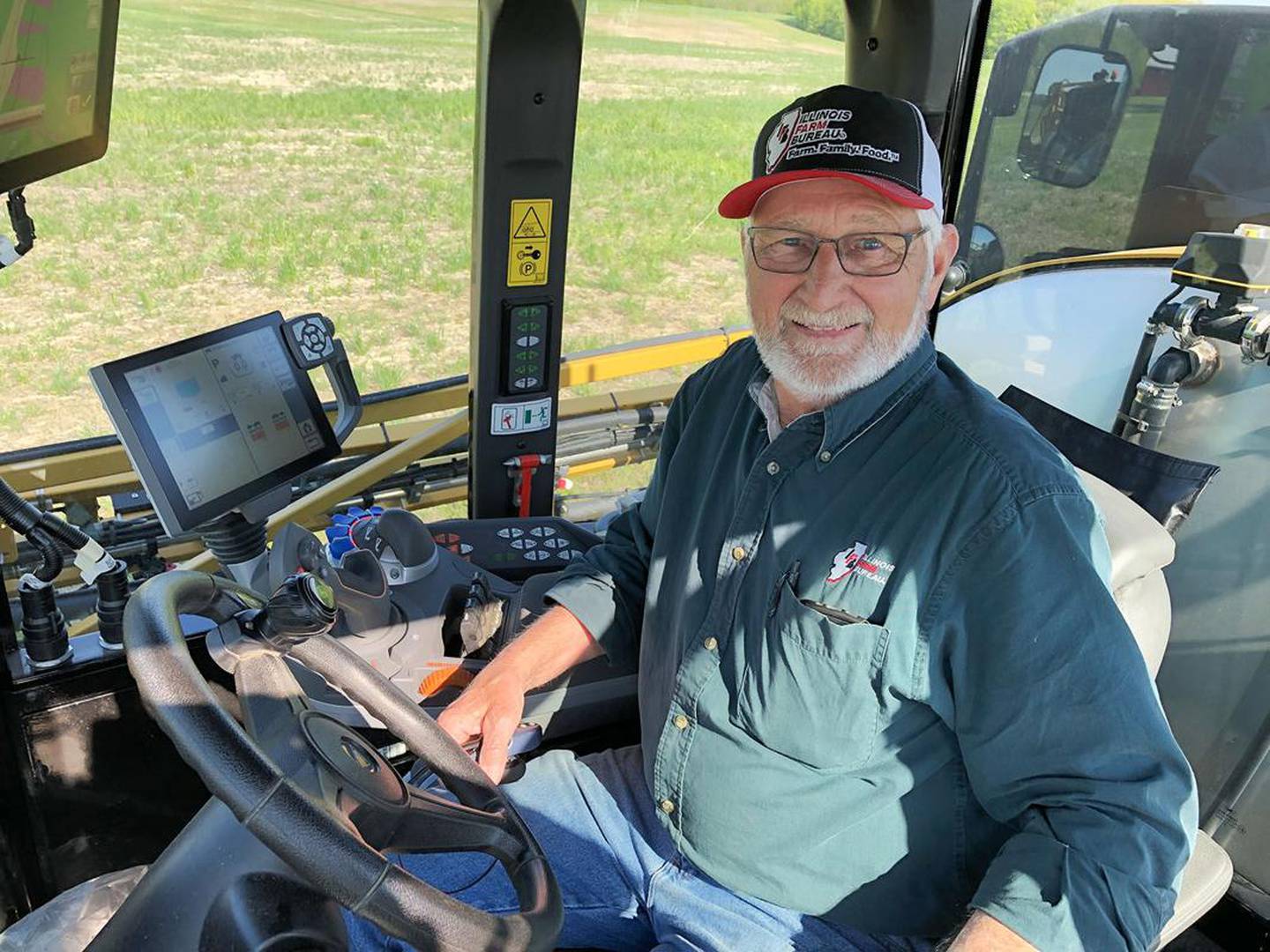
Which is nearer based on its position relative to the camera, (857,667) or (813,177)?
(857,667)

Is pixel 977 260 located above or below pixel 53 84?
below

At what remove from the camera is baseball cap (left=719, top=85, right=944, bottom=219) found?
1.63 m

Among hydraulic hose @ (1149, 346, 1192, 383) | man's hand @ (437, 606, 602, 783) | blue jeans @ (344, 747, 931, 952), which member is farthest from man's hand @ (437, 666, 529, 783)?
hydraulic hose @ (1149, 346, 1192, 383)

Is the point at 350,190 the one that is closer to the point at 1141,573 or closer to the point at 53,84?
the point at 53,84

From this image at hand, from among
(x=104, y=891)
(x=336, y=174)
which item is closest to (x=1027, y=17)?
(x=104, y=891)

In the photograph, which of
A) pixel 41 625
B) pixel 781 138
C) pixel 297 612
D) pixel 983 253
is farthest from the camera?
pixel 983 253

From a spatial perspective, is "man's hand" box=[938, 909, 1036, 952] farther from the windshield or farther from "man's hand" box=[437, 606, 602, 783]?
the windshield

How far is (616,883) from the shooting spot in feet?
5.65

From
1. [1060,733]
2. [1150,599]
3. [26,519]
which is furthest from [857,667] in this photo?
[26,519]

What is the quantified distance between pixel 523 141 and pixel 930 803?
1565mm

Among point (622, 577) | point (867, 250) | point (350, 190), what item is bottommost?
point (350, 190)

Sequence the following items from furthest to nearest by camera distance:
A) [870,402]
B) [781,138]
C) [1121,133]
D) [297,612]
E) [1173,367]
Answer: [1121,133]
[1173,367]
[781,138]
[870,402]
[297,612]

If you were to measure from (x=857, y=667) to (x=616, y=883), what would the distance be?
21.8 inches

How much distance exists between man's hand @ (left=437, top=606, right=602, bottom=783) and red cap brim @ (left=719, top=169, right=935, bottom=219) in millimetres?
758
